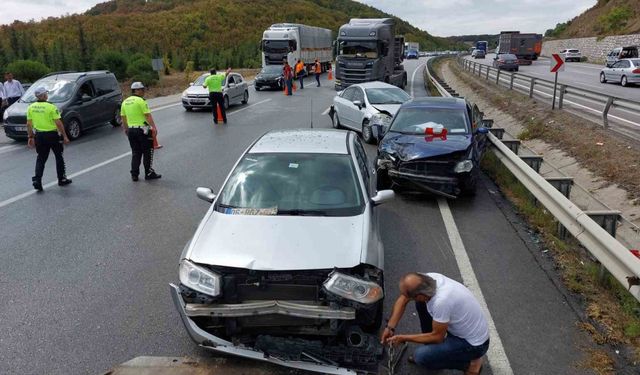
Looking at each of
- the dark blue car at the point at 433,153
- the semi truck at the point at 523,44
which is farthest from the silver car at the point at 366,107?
the semi truck at the point at 523,44

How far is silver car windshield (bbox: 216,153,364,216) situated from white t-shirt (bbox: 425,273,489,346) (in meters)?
1.41

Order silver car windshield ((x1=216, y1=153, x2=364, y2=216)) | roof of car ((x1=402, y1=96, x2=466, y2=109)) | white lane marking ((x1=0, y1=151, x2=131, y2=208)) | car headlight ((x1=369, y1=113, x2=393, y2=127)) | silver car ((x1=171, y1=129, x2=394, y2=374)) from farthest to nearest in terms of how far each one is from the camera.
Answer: car headlight ((x1=369, y1=113, x2=393, y2=127)) → roof of car ((x1=402, y1=96, x2=466, y2=109)) → white lane marking ((x1=0, y1=151, x2=131, y2=208)) → silver car windshield ((x1=216, y1=153, x2=364, y2=216)) → silver car ((x1=171, y1=129, x2=394, y2=374))

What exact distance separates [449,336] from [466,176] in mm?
4850

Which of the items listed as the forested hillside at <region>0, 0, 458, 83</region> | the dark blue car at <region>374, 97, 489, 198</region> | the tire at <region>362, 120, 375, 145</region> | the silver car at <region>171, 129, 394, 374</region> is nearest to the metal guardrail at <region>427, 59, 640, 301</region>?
the dark blue car at <region>374, 97, 489, 198</region>

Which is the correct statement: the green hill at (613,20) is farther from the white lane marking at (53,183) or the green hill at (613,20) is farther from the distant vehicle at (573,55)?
the white lane marking at (53,183)

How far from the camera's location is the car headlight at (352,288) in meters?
3.91

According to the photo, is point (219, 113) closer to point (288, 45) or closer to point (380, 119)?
point (380, 119)

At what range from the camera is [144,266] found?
602 cm

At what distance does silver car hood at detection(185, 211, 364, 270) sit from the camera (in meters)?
4.08

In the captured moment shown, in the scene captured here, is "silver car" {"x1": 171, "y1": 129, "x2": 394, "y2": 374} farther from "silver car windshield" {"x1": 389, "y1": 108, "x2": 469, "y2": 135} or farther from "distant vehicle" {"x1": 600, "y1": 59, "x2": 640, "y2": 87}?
"distant vehicle" {"x1": 600, "y1": 59, "x2": 640, "y2": 87}

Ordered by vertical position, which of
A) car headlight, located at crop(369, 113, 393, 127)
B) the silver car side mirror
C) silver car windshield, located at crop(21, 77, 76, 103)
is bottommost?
car headlight, located at crop(369, 113, 393, 127)

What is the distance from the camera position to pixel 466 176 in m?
8.28

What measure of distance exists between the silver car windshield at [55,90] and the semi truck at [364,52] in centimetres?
1379

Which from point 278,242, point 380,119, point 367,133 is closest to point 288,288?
point 278,242
